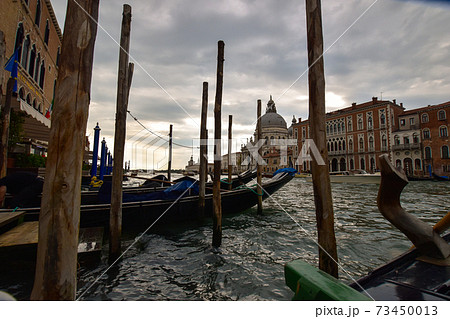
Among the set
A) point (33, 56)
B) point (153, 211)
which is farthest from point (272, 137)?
point (153, 211)

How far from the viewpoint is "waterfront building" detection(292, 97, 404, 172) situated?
31.6 m

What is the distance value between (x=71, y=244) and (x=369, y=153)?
3878 cm

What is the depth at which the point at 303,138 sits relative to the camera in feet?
132

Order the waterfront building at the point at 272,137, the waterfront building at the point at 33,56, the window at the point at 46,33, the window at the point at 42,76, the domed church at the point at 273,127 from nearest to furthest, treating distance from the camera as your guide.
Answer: the waterfront building at the point at 33,56
the window at the point at 42,76
the window at the point at 46,33
the waterfront building at the point at 272,137
the domed church at the point at 273,127

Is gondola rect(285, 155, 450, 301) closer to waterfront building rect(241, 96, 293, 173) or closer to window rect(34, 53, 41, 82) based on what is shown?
window rect(34, 53, 41, 82)

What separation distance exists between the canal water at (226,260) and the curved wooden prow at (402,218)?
3.14ft

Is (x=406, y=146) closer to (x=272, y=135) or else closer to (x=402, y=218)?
(x=402, y=218)

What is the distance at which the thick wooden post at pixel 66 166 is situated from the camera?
1.28 m

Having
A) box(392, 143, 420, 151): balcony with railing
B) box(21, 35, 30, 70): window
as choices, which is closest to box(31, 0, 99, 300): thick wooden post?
box(21, 35, 30, 70): window

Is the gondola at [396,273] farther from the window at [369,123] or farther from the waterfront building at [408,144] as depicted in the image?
the window at [369,123]

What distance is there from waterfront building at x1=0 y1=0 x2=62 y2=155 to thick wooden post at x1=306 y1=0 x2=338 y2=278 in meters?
7.85

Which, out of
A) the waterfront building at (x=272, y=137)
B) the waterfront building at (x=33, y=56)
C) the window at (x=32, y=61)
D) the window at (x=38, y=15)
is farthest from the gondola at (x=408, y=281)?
the waterfront building at (x=272, y=137)
